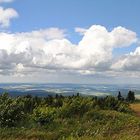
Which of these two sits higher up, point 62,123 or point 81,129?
point 62,123

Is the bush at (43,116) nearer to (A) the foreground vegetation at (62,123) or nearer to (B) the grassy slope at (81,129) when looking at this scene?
(A) the foreground vegetation at (62,123)

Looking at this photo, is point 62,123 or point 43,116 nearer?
point 43,116

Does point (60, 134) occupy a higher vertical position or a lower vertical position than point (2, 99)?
lower

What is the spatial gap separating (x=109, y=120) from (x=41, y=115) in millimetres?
4651

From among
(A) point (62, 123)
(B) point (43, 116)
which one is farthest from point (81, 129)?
(B) point (43, 116)

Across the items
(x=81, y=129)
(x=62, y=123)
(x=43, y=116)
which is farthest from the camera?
(x=62, y=123)

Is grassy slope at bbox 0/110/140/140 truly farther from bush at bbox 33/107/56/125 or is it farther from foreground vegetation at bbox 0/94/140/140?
bush at bbox 33/107/56/125

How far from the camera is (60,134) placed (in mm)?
19953

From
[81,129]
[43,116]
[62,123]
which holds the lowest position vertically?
[81,129]

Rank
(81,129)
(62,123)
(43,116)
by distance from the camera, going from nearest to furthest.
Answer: (81,129) → (43,116) → (62,123)

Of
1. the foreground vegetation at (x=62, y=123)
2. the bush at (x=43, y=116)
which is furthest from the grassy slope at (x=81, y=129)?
the bush at (x=43, y=116)

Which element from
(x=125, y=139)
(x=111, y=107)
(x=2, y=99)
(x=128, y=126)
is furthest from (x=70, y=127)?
(x=111, y=107)

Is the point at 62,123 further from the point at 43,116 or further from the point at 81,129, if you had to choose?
the point at 81,129

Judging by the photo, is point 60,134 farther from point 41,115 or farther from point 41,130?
point 41,115
